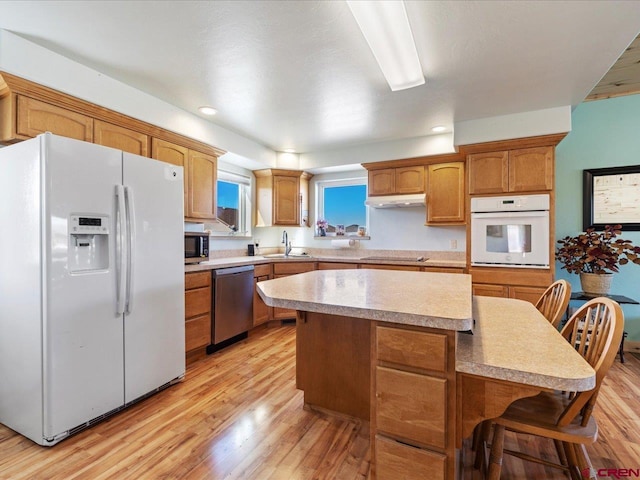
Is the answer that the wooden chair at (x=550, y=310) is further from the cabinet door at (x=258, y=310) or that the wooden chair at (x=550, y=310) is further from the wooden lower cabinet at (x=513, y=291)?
the cabinet door at (x=258, y=310)

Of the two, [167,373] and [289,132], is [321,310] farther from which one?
[289,132]

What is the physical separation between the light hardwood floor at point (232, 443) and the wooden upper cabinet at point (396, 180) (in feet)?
8.61

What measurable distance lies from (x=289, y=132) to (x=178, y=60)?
1629 mm

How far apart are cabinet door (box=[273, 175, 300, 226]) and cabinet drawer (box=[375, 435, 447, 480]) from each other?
137 inches

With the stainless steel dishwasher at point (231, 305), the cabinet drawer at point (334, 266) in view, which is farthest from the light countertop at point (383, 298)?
the cabinet drawer at point (334, 266)

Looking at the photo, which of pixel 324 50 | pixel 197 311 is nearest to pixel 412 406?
pixel 324 50

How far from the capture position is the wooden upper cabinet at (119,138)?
2.40m

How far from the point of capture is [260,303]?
3.73 m

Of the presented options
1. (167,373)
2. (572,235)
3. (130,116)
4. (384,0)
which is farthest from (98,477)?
(572,235)

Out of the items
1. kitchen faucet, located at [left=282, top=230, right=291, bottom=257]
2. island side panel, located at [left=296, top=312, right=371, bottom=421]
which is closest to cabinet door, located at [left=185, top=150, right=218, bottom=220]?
kitchen faucet, located at [left=282, top=230, right=291, bottom=257]

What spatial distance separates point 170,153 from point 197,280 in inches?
49.0

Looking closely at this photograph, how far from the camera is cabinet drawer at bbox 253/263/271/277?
373 centimetres

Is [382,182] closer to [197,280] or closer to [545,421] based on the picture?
[197,280]

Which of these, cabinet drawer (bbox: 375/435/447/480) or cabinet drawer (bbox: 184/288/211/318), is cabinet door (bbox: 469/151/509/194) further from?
cabinet drawer (bbox: 184/288/211/318)
